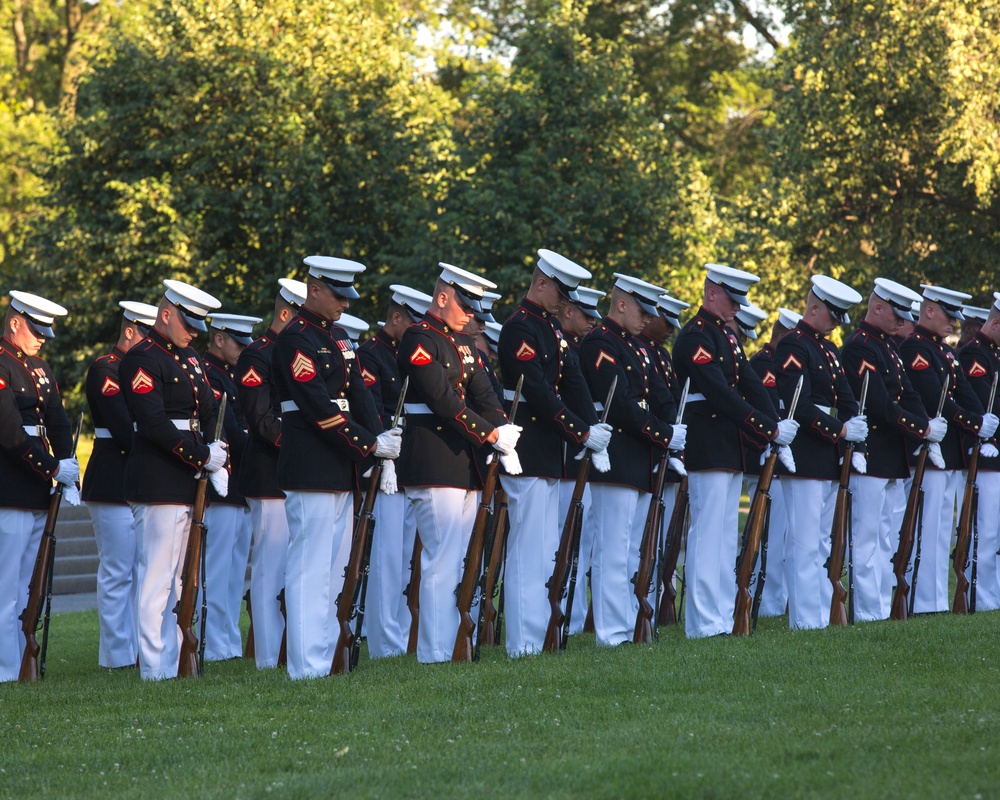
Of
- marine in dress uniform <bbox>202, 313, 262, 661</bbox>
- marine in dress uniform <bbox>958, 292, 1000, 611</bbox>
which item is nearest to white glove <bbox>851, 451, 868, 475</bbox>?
marine in dress uniform <bbox>958, 292, 1000, 611</bbox>

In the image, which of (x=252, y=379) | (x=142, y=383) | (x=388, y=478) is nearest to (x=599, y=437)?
(x=388, y=478)

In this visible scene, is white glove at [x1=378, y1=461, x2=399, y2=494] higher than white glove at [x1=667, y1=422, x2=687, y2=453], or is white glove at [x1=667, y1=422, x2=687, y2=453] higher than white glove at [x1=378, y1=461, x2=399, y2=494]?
white glove at [x1=667, y1=422, x2=687, y2=453]

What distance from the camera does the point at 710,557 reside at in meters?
8.95

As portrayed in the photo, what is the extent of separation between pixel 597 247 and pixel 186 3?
742cm

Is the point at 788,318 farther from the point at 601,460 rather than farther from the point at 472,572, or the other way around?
the point at 472,572

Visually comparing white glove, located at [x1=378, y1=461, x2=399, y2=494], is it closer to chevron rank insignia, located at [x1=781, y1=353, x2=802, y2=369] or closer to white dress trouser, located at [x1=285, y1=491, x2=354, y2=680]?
white dress trouser, located at [x1=285, y1=491, x2=354, y2=680]

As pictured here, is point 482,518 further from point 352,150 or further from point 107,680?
point 352,150

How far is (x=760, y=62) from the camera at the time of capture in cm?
3062

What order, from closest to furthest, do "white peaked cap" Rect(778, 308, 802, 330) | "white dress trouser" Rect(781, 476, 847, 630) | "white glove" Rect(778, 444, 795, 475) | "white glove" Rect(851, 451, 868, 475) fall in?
1. "white glove" Rect(778, 444, 795, 475)
2. "white dress trouser" Rect(781, 476, 847, 630)
3. "white glove" Rect(851, 451, 868, 475)
4. "white peaked cap" Rect(778, 308, 802, 330)

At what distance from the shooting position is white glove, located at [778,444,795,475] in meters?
9.02

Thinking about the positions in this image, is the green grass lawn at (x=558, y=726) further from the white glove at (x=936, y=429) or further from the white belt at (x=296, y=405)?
the white glove at (x=936, y=429)

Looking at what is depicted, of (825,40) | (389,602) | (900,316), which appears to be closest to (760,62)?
(825,40)

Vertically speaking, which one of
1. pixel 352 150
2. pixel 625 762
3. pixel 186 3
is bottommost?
pixel 625 762

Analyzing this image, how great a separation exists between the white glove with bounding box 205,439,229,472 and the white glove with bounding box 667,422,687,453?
2.73m
